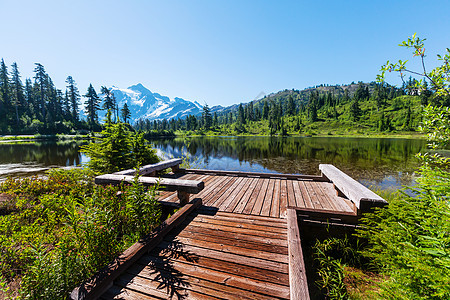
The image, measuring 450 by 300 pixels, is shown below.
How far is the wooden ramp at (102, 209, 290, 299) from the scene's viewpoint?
2332 millimetres

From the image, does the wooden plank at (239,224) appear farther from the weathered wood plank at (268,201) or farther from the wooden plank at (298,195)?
the wooden plank at (298,195)

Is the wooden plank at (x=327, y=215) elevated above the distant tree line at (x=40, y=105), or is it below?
below

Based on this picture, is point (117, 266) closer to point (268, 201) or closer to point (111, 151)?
point (268, 201)

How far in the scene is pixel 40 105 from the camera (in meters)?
78.7

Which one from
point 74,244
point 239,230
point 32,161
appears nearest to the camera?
point 74,244

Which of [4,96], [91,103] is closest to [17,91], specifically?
[4,96]

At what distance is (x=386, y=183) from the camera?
13445 millimetres

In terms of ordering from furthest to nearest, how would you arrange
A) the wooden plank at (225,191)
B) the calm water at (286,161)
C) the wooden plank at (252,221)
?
the calm water at (286,161)
the wooden plank at (225,191)
the wooden plank at (252,221)

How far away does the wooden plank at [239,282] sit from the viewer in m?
2.28

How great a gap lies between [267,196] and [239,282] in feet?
11.0

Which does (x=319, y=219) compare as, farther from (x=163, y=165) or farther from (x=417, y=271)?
(x=163, y=165)

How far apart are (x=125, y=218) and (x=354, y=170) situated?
795 inches

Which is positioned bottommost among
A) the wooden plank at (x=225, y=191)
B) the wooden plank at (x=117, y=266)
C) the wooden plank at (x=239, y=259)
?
the wooden plank at (x=239, y=259)

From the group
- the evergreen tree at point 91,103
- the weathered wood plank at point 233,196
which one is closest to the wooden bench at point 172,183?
the weathered wood plank at point 233,196
